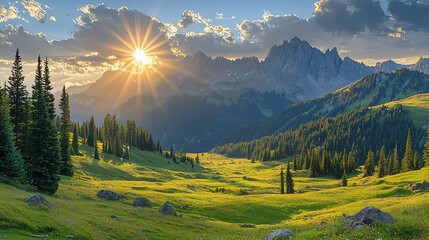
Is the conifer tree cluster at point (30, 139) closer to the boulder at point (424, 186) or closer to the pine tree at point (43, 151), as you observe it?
the pine tree at point (43, 151)

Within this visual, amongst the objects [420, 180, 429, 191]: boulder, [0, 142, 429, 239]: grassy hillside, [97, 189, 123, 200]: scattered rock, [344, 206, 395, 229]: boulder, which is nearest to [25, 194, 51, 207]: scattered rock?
[0, 142, 429, 239]: grassy hillside

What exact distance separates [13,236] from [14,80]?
52.3 meters

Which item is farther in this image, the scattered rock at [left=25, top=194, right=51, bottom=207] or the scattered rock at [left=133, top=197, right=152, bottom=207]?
the scattered rock at [left=133, top=197, right=152, bottom=207]

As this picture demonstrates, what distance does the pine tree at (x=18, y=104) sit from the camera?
2440 inches

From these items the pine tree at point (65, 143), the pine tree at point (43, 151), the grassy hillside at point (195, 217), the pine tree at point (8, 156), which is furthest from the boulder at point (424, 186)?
the pine tree at point (8, 156)

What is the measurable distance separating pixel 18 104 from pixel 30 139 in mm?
13872

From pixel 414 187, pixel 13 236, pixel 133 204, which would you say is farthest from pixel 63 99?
pixel 414 187

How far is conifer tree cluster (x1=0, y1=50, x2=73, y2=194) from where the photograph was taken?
50.8m

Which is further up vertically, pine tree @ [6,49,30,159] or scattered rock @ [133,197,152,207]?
pine tree @ [6,49,30,159]

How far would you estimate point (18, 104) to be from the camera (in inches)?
2537

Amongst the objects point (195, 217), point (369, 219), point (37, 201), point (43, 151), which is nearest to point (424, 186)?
point (195, 217)

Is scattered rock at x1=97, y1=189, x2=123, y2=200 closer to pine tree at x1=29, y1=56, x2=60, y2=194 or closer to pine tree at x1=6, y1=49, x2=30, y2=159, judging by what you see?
pine tree at x1=29, y1=56, x2=60, y2=194

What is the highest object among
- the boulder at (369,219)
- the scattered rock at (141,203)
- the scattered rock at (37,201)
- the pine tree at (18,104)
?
the pine tree at (18,104)

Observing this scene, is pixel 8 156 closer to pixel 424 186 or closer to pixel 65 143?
pixel 65 143
